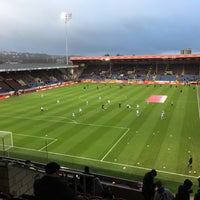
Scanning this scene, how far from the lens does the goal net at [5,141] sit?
24055mm

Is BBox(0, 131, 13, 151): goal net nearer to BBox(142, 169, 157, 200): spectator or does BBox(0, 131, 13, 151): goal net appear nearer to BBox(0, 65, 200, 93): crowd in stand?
BBox(142, 169, 157, 200): spectator

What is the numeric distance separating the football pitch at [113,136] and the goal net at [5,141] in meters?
0.50

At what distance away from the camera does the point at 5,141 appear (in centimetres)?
2523

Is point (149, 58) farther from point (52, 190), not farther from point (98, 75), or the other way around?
point (52, 190)

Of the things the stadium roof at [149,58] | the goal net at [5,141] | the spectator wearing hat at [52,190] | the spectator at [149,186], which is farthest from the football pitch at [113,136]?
the stadium roof at [149,58]

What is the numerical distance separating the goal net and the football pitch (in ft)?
1.64

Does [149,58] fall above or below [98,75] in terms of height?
above

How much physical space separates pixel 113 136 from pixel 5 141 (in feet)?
35.6

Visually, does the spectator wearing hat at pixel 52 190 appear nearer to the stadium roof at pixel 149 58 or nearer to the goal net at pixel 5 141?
the goal net at pixel 5 141

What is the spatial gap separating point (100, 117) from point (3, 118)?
13543 millimetres

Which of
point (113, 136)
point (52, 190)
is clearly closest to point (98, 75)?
point (113, 136)

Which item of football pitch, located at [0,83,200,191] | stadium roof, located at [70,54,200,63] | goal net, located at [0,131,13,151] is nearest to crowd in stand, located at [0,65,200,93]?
stadium roof, located at [70,54,200,63]

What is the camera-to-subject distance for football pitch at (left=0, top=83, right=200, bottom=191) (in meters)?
20.0

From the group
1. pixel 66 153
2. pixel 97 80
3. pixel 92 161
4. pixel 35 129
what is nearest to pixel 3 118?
pixel 35 129
